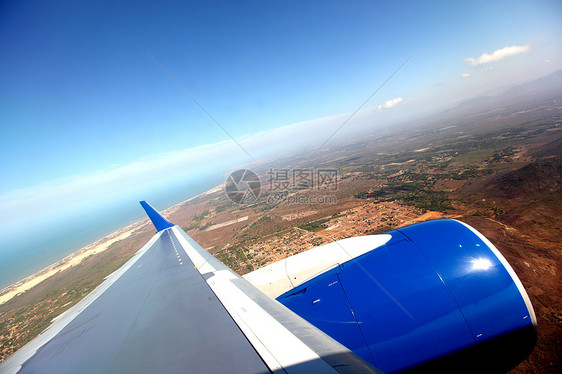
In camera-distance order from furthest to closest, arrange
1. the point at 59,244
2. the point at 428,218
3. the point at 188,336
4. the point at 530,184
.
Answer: the point at 59,244, the point at 530,184, the point at 428,218, the point at 188,336

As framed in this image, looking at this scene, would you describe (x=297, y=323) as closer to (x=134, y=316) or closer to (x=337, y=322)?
(x=337, y=322)

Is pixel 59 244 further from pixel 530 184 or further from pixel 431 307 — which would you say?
pixel 530 184

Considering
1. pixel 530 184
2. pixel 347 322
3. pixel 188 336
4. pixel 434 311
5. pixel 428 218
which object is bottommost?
pixel 530 184

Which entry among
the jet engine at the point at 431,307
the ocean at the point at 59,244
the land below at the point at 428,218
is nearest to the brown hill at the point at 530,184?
the land below at the point at 428,218

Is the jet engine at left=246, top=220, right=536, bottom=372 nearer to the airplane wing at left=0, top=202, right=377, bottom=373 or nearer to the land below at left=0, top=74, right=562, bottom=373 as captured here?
the airplane wing at left=0, top=202, right=377, bottom=373

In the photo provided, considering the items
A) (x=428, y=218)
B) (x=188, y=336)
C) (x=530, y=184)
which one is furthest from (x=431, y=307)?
(x=530, y=184)

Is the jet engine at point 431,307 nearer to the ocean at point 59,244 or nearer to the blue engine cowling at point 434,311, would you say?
the blue engine cowling at point 434,311
